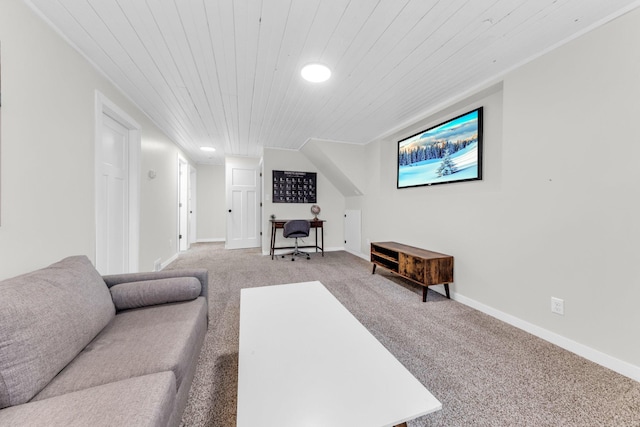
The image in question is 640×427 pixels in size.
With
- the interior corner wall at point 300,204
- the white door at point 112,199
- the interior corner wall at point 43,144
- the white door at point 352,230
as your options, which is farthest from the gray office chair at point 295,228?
the interior corner wall at point 43,144

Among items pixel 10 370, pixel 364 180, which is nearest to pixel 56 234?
pixel 10 370

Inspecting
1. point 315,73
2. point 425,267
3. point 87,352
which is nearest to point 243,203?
point 315,73

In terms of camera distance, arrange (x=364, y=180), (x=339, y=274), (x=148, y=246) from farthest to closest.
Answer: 1. (x=364, y=180)
2. (x=339, y=274)
3. (x=148, y=246)

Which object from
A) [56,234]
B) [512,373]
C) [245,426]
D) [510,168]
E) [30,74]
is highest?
[30,74]

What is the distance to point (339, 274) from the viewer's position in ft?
11.1

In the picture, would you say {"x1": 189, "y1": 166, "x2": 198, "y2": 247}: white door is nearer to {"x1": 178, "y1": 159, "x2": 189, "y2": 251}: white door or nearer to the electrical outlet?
{"x1": 178, "y1": 159, "x2": 189, "y2": 251}: white door

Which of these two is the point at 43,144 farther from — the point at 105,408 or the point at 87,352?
the point at 105,408

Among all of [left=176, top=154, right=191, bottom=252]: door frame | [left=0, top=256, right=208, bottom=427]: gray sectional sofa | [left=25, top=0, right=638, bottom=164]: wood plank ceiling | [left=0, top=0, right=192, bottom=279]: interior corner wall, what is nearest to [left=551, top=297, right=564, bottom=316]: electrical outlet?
[left=25, top=0, right=638, bottom=164]: wood plank ceiling

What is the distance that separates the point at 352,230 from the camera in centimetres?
486

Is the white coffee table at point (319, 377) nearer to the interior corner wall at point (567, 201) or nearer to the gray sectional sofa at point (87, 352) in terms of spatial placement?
the gray sectional sofa at point (87, 352)

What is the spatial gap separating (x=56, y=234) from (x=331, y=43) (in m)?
2.29

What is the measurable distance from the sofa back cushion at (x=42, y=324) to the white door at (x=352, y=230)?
3.90m

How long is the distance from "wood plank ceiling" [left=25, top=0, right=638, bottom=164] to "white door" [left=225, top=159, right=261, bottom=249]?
8.60ft

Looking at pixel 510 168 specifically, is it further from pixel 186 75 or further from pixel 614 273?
pixel 186 75
